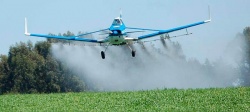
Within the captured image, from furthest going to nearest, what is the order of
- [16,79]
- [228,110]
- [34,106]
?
[16,79]
[34,106]
[228,110]

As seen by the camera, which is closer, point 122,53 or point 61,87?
point 122,53

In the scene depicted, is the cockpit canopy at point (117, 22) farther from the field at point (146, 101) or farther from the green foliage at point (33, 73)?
the green foliage at point (33, 73)

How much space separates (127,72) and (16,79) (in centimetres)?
1293

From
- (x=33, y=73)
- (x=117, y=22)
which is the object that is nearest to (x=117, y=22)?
(x=117, y=22)

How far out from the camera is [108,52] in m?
88.9

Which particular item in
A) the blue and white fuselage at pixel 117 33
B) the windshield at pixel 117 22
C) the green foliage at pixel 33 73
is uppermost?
the windshield at pixel 117 22

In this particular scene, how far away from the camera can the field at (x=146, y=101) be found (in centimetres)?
4118

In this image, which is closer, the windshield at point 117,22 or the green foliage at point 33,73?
the windshield at point 117,22

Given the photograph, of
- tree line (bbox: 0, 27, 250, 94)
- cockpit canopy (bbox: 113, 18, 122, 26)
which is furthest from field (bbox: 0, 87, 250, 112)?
tree line (bbox: 0, 27, 250, 94)

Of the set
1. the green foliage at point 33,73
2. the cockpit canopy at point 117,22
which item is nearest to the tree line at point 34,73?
the green foliage at point 33,73

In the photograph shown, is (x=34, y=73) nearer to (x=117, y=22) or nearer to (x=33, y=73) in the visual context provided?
(x=33, y=73)

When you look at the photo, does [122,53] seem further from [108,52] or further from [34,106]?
[34,106]

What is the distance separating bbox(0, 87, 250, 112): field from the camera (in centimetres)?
4118

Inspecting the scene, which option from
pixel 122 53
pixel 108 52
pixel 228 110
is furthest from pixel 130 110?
pixel 122 53
